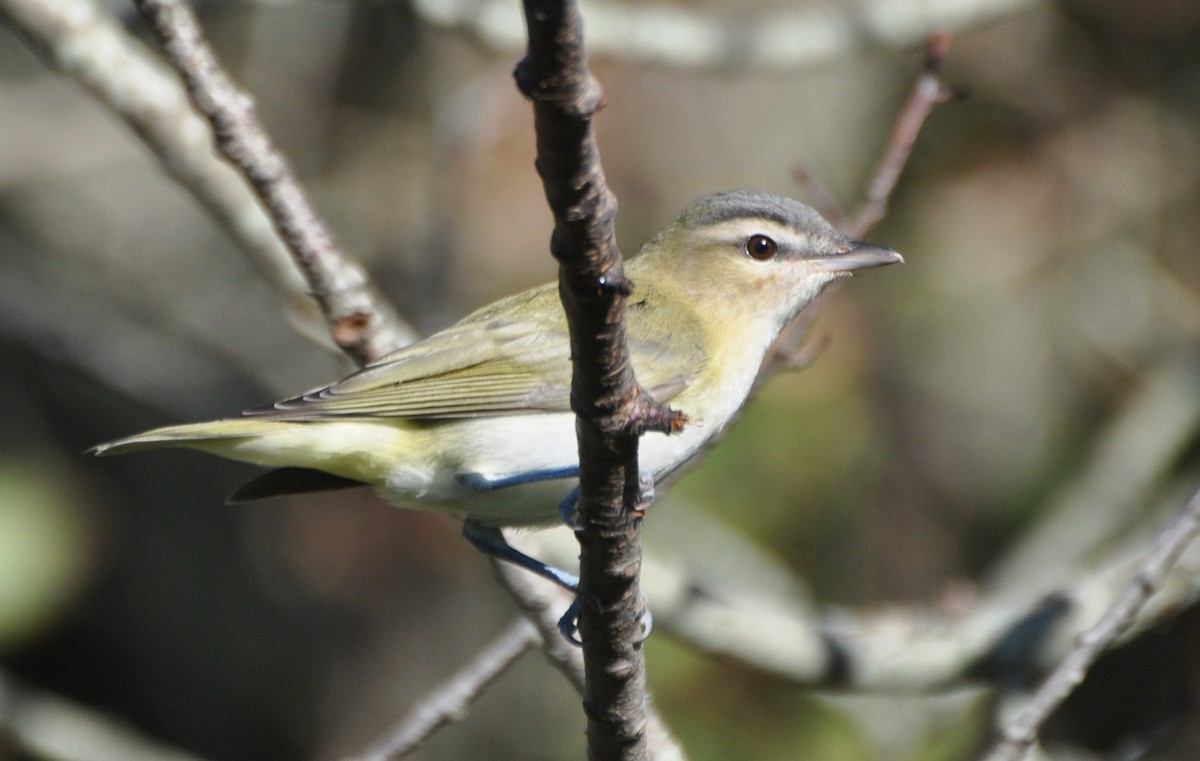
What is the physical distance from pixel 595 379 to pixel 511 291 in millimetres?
5112

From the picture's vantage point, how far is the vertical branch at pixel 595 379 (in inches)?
61.9

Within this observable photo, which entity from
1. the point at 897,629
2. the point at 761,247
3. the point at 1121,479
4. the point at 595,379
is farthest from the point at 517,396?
the point at 1121,479

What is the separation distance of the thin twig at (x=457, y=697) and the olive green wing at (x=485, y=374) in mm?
656

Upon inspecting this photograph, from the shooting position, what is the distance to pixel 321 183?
7395 millimetres

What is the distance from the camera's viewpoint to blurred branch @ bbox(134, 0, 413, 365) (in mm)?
2961

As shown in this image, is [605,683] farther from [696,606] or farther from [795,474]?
[795,474]

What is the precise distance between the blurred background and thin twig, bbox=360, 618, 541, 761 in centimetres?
245

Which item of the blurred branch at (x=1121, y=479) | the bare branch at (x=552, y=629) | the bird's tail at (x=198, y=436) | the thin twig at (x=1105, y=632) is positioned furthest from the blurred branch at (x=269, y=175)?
the blurred branch at (x=1121, y=479)

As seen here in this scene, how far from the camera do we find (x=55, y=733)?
4.18 meters

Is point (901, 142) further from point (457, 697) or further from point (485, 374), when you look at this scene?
point (457, 697)

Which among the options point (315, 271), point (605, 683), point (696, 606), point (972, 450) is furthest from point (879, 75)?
point (605, 683)

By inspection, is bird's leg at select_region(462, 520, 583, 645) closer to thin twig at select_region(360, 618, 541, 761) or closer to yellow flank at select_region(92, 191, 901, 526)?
yellow flank at select_region(92, 191, 901, 526)

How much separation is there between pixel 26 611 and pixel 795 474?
12.2ft

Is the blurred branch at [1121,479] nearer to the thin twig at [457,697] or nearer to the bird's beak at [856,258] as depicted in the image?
the bird's beak at [856,258]
